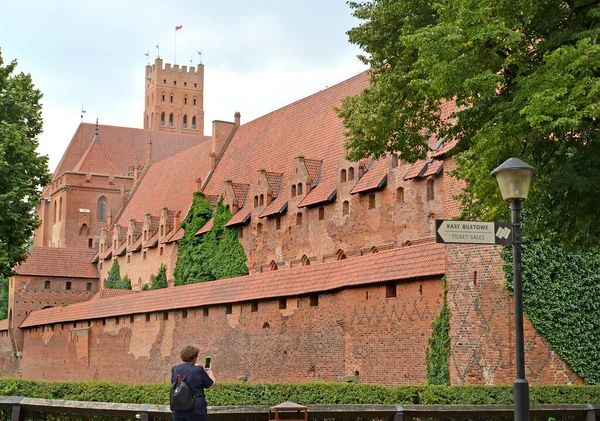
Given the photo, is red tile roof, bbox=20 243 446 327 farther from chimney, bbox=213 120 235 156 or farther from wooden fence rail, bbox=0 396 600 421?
chimney, bbox=213 120 235 156

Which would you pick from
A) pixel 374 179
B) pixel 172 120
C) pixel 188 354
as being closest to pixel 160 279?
pixel 374 179

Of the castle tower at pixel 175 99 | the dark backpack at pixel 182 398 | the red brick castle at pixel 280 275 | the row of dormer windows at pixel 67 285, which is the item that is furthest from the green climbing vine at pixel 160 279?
the castle tower at pixel 175 99

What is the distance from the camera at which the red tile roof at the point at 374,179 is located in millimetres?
35594

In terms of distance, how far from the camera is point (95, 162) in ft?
251

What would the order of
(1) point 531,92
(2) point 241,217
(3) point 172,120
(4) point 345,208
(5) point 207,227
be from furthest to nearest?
(3) point 172,120
(5) point 207,227
(2) point 241,217
(4) point 345,208
(1) point 531,92

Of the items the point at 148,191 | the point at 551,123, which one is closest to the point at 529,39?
the point at 551,123

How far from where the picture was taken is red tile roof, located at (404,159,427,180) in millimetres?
33219

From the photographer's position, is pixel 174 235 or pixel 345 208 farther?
pixel 174 235

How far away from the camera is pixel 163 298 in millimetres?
41562

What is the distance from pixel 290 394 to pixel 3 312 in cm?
6511

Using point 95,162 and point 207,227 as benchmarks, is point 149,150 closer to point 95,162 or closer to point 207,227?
point 95,162

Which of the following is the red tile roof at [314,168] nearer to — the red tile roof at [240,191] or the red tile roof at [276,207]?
the red tile roof at [276,207]

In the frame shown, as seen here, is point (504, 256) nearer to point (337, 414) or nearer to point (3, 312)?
point (337, 414)

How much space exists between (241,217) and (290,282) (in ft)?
41.9
